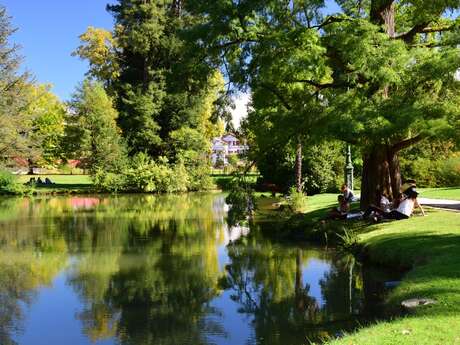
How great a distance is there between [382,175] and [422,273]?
822 centimetres

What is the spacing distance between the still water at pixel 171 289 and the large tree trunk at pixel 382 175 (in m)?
2.95

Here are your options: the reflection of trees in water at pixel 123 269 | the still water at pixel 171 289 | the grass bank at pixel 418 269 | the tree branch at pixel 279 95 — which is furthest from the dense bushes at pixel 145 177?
the tree branch at pixel 279 95

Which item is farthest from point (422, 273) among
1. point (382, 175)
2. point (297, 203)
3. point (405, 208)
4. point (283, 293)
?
point (297, 203)

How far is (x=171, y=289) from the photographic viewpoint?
11.1 meters

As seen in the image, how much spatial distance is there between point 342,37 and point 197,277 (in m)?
7.54

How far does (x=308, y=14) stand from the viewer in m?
16.2

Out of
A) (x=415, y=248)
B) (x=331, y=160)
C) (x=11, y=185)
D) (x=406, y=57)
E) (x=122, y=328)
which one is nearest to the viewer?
(x=122, y=328)

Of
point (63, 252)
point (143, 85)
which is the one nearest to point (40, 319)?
point (63, 252)

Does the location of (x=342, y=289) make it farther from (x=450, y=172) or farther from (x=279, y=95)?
(x=450, y=172)

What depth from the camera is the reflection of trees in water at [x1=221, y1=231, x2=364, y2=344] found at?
8398 millimetres

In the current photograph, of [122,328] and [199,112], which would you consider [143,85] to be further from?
[122,328]

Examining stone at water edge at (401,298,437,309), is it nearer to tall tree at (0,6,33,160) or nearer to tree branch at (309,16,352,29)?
tree branch at (309,16,352,29)

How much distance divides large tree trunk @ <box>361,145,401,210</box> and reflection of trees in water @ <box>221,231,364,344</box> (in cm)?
328

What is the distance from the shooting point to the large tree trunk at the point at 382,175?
17.0 m
